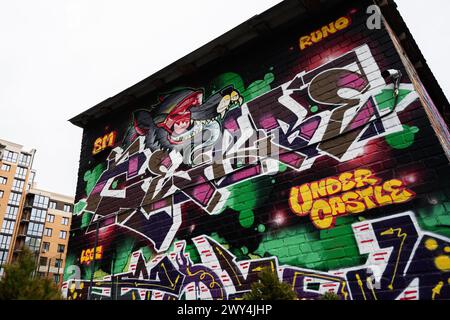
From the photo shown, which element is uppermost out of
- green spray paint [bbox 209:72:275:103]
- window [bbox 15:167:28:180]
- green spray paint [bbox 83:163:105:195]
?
window [bbox 15:167:28:180]

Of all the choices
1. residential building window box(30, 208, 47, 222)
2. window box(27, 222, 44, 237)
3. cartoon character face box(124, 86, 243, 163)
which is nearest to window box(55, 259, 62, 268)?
window box(27, 222, 44, 237)

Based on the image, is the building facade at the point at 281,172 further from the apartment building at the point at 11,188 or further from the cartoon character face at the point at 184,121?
the apartment building at the point at 11,188

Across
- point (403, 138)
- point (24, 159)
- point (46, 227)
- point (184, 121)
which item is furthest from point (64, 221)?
point (403, 138)

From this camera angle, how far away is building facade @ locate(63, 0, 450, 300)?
4707mm

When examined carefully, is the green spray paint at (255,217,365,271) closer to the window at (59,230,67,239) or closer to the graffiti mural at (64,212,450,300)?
the graffiti mural at (64,212,450,300)

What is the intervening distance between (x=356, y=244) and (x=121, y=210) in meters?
6.08

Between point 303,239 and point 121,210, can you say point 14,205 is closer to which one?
point 121,210

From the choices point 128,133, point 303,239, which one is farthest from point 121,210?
point 303,239

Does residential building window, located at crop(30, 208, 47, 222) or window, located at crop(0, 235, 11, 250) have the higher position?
residential building window, located at crop(30, 208, 47, 222)

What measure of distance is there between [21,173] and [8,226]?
28.5 feet

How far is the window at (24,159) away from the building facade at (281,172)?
4978 centimetres

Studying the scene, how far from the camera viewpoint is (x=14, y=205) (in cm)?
4716

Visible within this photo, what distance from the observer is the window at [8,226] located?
45.0 metres
